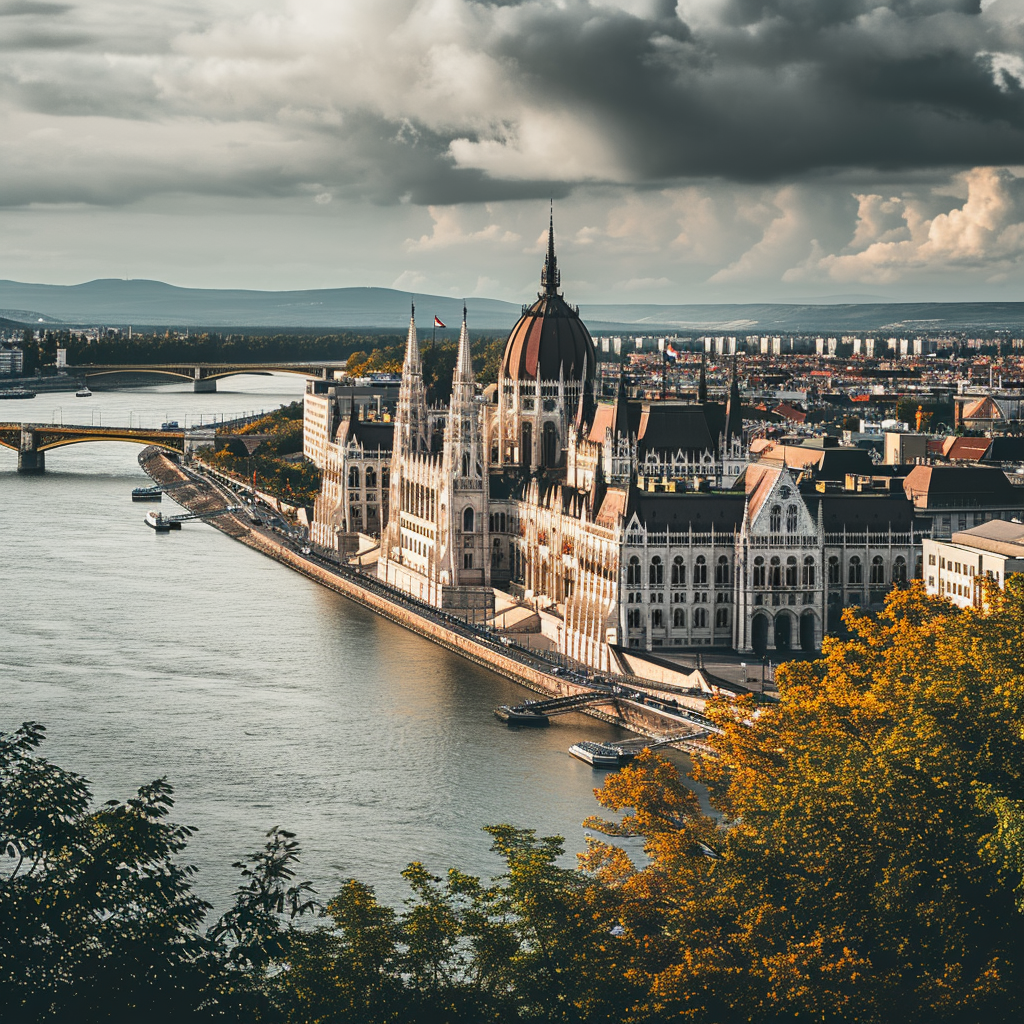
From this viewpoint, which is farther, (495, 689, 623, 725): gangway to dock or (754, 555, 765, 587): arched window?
(754, 555, 765, 587): arched window

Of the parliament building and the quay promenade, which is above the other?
the parliament building

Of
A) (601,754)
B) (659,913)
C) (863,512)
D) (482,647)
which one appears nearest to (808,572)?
(863,512)

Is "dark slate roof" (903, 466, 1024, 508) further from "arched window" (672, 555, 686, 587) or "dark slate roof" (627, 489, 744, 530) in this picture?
"arched window" (672, 555, 686, 587)

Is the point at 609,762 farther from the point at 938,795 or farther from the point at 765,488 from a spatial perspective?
the point at 938,795

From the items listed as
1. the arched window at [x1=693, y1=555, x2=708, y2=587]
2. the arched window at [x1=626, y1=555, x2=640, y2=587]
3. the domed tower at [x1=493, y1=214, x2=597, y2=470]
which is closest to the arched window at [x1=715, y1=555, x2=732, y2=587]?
the arched window at [x1=693, y1=555, x2=708, y2=587]

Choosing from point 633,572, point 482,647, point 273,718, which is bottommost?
point 273,718

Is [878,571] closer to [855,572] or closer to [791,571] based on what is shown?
[855,572]

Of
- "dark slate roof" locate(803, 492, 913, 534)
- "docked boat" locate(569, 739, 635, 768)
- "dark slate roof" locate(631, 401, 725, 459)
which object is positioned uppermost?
"dark slate roof" locate(631, 401, 725, 459)
